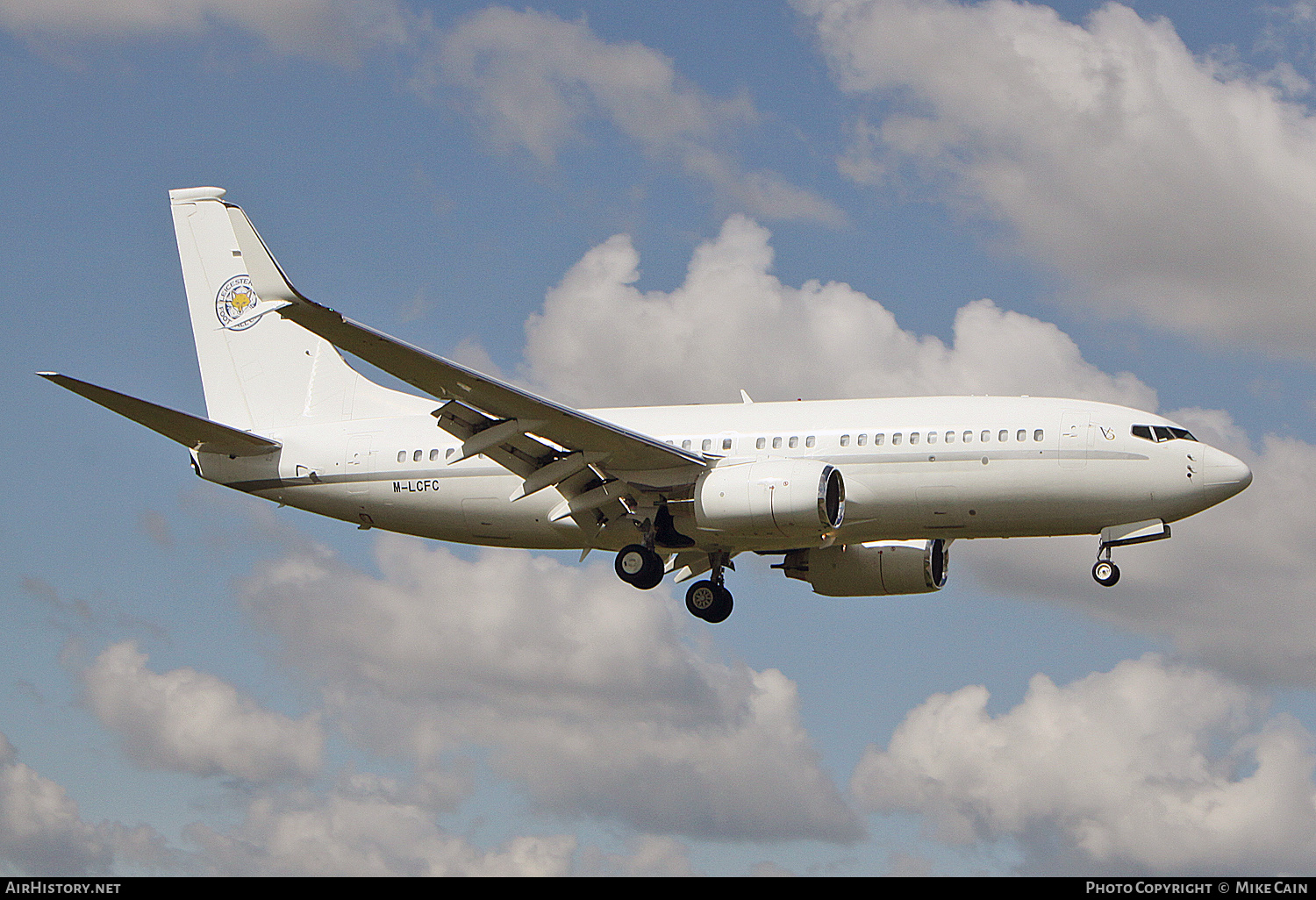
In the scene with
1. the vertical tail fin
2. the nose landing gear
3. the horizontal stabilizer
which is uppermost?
the vertical tail fin

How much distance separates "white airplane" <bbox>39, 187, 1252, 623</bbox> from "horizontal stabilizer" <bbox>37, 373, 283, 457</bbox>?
0.06 m

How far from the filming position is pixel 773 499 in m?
32.6

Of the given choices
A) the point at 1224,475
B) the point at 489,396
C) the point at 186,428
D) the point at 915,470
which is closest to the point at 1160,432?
the point at 1224,475

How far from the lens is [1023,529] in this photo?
33.5 meters

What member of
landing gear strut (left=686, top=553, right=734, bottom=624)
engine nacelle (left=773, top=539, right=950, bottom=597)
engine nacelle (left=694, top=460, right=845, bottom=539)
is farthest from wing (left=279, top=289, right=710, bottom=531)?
engine nacelle (left=773, top=539, right=950, bottom=597)

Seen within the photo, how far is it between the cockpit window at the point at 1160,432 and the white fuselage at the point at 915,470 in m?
0.14

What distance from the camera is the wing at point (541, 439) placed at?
97.0ft

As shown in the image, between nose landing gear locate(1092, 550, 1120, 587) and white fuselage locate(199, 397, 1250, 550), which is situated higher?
white fuselage locate(199, 397, 1250, 550)

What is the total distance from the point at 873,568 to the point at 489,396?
13099 millimetres

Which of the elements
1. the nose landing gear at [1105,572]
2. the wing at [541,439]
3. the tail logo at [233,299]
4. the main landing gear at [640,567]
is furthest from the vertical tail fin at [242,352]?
the nose landing gear at [1105,572]

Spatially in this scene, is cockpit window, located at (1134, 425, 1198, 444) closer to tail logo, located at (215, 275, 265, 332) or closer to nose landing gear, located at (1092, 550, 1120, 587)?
nose landing gear, located at (1092, 550, 1120, 587)

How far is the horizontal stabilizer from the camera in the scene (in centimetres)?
3359

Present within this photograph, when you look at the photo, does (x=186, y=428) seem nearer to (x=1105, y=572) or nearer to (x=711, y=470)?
(x=711, y=470)
